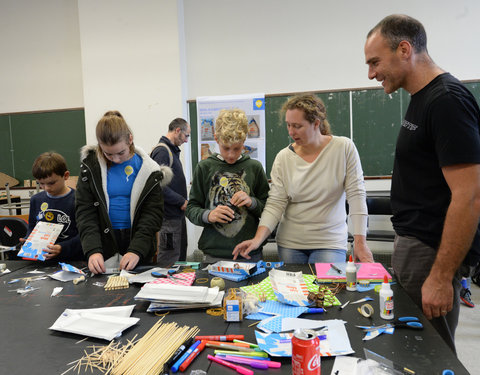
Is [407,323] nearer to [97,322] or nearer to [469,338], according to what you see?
[97,322]

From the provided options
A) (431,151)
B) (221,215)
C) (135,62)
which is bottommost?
(221,215)

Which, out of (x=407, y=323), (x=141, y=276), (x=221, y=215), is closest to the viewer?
(x=407, y=323)

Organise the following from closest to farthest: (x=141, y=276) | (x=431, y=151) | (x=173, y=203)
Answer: (x=431, y=151), (x=141, y=276), (x=173, y=203)

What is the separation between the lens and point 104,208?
180 centimetres

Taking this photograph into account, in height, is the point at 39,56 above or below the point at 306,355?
above

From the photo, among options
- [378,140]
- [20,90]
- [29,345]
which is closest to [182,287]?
[29,345]

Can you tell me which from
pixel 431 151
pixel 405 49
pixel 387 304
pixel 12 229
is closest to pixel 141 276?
pixel 387 304

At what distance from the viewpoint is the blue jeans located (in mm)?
1763

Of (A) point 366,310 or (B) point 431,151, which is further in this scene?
(B) point 431,151

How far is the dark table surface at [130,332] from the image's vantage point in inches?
35.3

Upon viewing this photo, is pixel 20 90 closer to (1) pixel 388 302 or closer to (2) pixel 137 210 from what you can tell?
(2) pixel 137 210

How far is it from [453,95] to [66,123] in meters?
4.75

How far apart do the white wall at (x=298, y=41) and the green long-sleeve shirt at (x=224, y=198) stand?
2632 mm

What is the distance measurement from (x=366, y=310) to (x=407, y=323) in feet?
0.41
